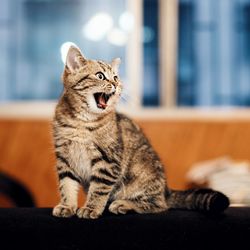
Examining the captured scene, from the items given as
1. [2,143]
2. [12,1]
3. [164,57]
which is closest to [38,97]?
[2,143]

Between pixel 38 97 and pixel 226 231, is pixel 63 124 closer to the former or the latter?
pixel 226 231

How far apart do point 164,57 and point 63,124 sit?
252 centimetres

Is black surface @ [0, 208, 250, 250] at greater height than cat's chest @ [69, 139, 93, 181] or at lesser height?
lesser

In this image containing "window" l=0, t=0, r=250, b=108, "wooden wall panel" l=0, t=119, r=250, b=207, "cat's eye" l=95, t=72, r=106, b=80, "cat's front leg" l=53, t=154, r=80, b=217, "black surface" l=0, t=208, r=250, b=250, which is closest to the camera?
"black surface" l=0, t=208, r=250, b=250

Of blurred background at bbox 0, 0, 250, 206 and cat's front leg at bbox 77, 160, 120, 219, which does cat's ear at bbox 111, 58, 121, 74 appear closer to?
cat's front leg at bbox 77, 160, 120, 219

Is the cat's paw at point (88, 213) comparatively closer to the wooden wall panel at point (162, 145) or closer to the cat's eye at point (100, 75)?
the cat's eye at point (100, 75)

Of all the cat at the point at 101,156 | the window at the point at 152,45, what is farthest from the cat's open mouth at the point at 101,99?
the window at the point at 152,45

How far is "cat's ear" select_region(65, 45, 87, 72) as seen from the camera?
4.04 ft

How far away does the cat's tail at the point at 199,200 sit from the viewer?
4.37 feet

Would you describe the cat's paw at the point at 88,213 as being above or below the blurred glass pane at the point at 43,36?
below

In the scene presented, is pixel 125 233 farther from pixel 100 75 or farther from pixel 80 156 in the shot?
pixel 100 75

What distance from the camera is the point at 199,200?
143 cm

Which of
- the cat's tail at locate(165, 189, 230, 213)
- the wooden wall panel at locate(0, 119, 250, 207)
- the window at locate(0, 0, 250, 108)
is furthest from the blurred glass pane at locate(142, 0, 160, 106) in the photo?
the cat's tail at locate(165, 189, 230, 213)

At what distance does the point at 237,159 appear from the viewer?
12.1 ft
